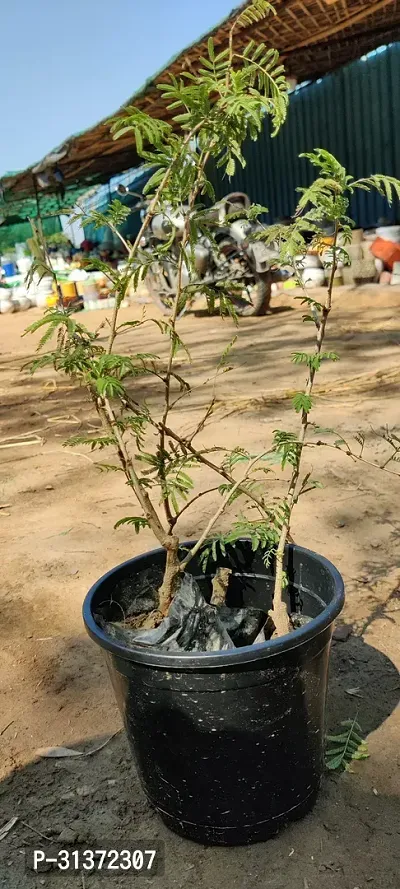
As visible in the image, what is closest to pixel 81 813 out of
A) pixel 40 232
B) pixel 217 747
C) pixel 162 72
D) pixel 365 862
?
pixel 217 747

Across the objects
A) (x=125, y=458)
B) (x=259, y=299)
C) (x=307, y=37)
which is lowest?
(x=259, y=299)

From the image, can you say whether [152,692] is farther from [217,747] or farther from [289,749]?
[289,749]

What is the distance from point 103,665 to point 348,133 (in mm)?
11693

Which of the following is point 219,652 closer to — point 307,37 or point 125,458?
point 125,458

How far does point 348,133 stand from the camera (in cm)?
1205

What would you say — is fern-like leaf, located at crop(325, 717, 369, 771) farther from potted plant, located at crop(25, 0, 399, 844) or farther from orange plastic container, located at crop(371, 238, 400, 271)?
orange plastic container, located at crop(371, 238, 400, 271)

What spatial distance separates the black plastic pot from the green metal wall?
10.6 meters

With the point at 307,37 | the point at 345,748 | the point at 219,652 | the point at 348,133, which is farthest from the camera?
the point at 348,133

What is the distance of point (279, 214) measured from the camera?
46.2 feet

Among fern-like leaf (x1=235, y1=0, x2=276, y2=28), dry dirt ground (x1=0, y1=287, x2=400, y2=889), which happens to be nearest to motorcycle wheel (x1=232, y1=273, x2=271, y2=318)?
dry dirt ground (x1=0, y1=287, x2=400, y2=889)

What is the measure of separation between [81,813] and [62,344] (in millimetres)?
1140

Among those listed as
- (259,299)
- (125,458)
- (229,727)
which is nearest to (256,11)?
(125,458)

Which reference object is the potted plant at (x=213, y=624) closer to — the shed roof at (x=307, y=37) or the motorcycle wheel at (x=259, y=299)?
the shed roof at (x=307, y=37)

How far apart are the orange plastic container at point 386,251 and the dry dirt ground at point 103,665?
16.2 feet
